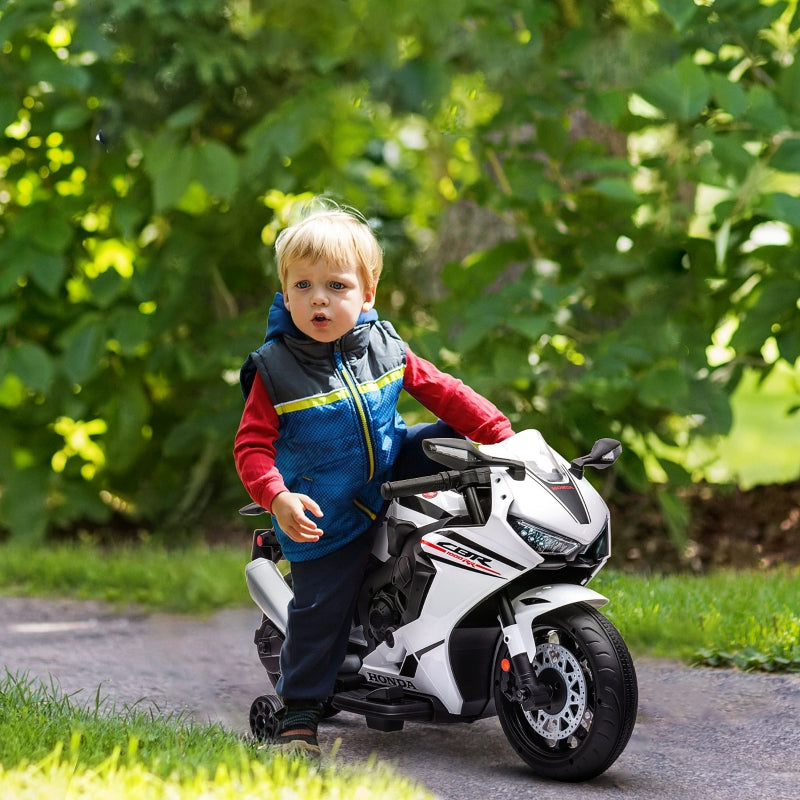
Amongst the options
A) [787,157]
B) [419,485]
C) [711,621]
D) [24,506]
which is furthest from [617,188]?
[24,506]

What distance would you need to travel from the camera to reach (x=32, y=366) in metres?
5.86

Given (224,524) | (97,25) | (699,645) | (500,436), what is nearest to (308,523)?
(500,436)

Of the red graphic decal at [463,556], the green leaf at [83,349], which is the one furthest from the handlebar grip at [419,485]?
the green leaf at [83,349]

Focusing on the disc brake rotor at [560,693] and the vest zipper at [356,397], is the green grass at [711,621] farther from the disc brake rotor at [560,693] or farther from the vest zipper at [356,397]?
the vest zipper at [356,397]

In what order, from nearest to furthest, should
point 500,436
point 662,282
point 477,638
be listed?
point 477,638 < point 500,436 < point 662,282

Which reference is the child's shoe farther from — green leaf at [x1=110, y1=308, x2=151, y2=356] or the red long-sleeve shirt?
green leaf at [x1=110, y1=308, x2=151, y2=356]

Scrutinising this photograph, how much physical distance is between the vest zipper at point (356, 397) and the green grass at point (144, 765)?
2.64 feet

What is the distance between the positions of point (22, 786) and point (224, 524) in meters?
4.25

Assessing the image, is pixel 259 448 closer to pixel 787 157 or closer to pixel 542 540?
pixel 542 540

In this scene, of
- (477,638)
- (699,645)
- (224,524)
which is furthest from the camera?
(224,524)

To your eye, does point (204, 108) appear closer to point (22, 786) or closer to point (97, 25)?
point (97, 25)

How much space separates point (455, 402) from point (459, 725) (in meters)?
0.98

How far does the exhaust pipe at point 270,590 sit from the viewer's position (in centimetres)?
346

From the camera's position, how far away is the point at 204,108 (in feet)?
20.1
